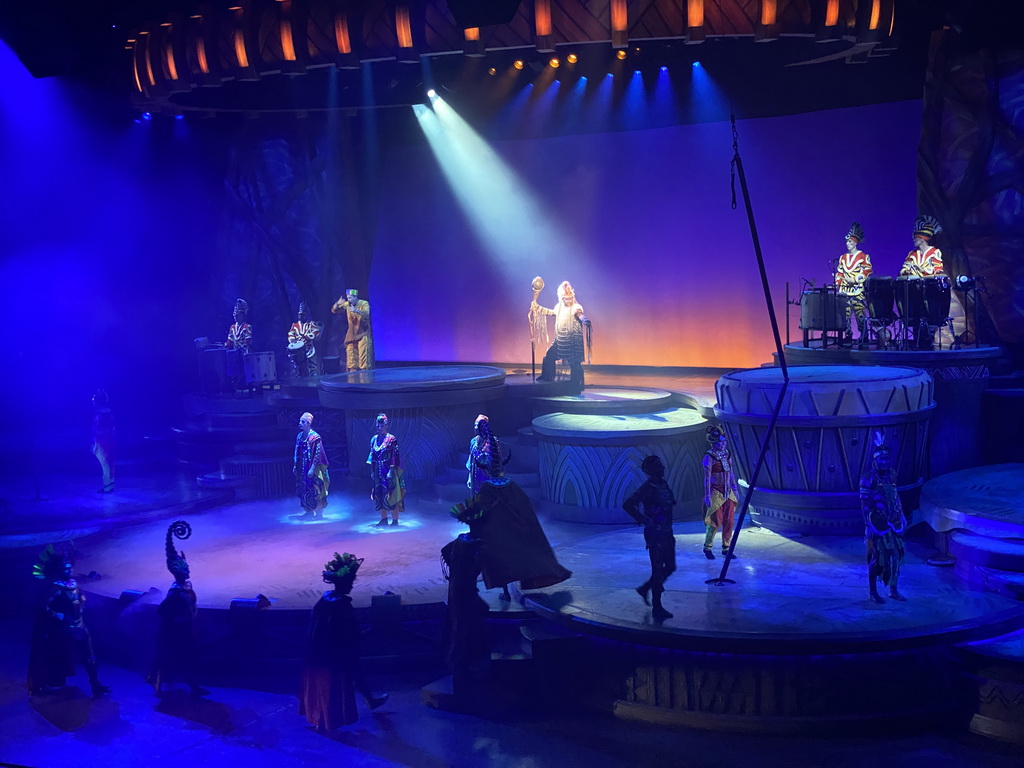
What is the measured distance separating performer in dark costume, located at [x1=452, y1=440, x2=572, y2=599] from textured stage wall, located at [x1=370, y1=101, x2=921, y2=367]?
24.5 ft

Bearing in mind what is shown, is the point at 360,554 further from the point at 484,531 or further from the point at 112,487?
the point at 112,487

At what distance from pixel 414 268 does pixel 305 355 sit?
130 inches

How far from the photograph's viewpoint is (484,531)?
7.10 meters

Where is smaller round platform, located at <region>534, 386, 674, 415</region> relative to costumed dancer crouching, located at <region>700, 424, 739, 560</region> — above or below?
above

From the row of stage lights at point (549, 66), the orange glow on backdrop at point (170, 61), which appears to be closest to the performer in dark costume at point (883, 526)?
the row of stage lights at point (549, 66)

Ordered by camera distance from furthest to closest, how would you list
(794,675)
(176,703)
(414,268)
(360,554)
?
(414,268) < (360,554) < (176,703) < (794,675)

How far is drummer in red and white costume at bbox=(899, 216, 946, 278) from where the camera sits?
31.4ft

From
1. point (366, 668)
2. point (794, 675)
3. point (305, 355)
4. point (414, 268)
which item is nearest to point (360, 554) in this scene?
point (366, 668)

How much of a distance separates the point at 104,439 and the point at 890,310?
8.97 metres

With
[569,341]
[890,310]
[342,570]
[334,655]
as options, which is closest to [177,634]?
[334,655]

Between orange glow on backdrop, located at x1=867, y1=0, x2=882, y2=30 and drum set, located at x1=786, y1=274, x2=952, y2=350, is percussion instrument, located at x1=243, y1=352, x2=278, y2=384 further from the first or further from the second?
orange glow on backdrop, located at x1=867, y1=0, x2=882, y2=30

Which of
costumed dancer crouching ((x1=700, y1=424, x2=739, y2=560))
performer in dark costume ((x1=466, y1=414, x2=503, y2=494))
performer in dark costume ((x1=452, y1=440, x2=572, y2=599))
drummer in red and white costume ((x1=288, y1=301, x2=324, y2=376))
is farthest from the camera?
drummer in red and white costume ((x1=288, y1=301, x2=324, y2=376))

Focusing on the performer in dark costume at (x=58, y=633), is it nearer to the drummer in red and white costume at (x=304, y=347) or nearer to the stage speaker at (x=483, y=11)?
the stage speaker at (x=483, y=11)

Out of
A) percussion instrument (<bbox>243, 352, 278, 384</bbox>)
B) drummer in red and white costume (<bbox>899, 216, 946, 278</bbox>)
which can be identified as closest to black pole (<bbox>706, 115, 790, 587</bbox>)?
drummer in red and white costume (<bbox>899, 216, 946, 278</bbox>)
